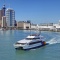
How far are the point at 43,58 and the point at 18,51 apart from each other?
1.82 m

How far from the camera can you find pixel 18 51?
987 centimetres

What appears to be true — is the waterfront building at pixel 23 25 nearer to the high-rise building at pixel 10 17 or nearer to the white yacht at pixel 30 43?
the high-rise building at pixel 10 17

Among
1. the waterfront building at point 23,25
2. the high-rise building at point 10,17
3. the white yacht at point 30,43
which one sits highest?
the high-rise building at point 10,17

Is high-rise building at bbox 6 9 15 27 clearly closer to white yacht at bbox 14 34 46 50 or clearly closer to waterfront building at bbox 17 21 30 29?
waterfront building at bbox 17 21 30 29

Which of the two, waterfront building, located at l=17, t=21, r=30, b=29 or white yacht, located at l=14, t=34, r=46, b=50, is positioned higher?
waterfront building, located at l=17, t=21, r=30, b=29

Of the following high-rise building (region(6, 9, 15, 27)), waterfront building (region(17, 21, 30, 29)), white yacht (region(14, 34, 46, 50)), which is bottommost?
white yacht (region(14, 34, 46, 50))

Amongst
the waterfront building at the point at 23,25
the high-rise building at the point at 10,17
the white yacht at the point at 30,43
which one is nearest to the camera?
the white yacht at the point at 30,43

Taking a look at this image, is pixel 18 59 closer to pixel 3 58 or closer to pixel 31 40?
pixel 3 58

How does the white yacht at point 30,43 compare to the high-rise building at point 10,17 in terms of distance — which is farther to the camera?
the high-rise building at point 10,17

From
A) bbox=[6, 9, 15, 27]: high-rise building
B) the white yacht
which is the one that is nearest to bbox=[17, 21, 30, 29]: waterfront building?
bbox=[6, 9, 15, 27]: high-rise building

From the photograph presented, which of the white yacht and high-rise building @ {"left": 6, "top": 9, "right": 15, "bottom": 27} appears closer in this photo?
the white yacht

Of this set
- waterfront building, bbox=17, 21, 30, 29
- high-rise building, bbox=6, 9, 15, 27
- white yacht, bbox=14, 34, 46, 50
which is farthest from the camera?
high-rise building, bbox=6, 9, 15, 27

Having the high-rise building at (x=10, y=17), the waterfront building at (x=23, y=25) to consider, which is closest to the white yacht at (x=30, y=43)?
the waterfront building at (x=23, y=25)

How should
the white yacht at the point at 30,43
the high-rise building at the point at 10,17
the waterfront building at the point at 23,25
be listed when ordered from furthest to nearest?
the high-rise building at the point at 10,17, the waterfront building at the point at 23,25, the white yacht at the point at 30,43
